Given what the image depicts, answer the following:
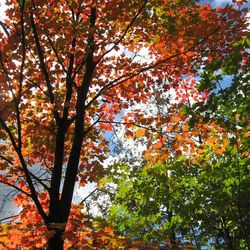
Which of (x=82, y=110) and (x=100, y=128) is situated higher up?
(x=100, y=128)

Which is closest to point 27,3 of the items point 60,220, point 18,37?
point 18,37

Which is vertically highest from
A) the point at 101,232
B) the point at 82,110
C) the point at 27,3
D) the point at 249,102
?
the point at 27,3

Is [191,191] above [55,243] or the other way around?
above

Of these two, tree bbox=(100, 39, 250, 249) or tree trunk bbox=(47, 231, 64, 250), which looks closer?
tree trunk bbox=(47, 231, 64, 250)

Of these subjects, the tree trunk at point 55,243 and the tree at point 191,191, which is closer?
the tree trunk at point 55,243

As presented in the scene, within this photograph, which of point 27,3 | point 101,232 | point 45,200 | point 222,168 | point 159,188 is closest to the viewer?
point 27,3

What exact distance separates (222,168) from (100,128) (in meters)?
4.02

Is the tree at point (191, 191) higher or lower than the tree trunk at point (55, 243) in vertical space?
higher

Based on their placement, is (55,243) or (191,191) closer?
(55,243)

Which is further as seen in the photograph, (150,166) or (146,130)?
(150,166)

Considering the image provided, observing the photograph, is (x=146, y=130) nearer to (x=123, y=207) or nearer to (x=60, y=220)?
(x=60, y=220)

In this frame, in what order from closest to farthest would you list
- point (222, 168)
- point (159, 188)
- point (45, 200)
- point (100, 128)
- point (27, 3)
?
point (27, 3), point (45, 200), point (100, 128), point (222, 168), point (159, 188)

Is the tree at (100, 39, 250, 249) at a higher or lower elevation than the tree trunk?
higher

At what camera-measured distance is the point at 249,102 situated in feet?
18.5
